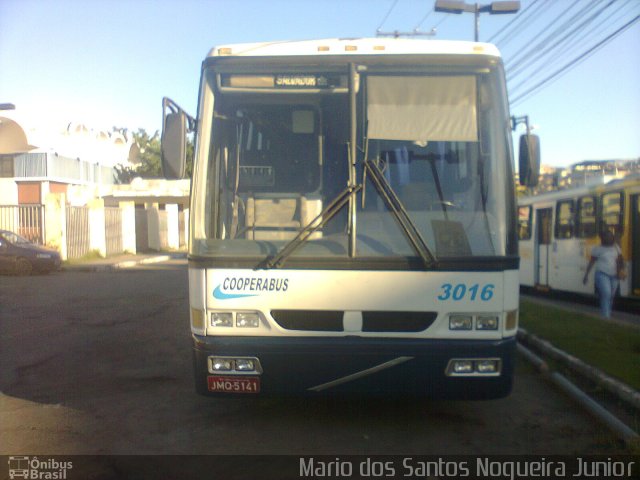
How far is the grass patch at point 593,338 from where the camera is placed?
709 cm

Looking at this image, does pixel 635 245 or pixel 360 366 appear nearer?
pixel 360 366

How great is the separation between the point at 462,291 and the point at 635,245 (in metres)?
10.6

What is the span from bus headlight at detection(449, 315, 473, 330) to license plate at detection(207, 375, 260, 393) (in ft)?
5.05

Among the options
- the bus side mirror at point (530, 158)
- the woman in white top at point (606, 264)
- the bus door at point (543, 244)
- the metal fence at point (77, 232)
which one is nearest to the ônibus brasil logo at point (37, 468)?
the bus side mirror at point (530, 158)

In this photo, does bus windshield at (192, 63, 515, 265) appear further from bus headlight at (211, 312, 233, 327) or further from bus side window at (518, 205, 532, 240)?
bus side window at (518, 205, 532, 240)

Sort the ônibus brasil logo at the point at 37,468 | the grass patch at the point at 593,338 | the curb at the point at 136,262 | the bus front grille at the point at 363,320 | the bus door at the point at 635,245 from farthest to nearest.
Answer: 1. the curb at the point at 136,262
2. the bus door at the point at 635,245
3. the grass patch at the point at 593,338
4. the bus front grille at the point at 363,320
5. the ônibus brasil logo at the point at 37,468

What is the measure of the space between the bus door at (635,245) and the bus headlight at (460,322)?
1047cm

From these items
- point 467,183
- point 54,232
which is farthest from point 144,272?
point 467,183

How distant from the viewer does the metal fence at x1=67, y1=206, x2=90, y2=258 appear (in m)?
27.4

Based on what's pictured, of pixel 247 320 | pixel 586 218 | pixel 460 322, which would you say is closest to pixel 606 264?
pixel 586 218

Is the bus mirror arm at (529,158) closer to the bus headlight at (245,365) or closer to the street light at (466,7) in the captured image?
the bus headlight at (245,365)

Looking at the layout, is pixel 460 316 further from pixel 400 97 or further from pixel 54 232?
pixel 54 232

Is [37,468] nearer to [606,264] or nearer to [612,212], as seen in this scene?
[606,264]

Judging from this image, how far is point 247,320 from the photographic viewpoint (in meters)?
5.07
